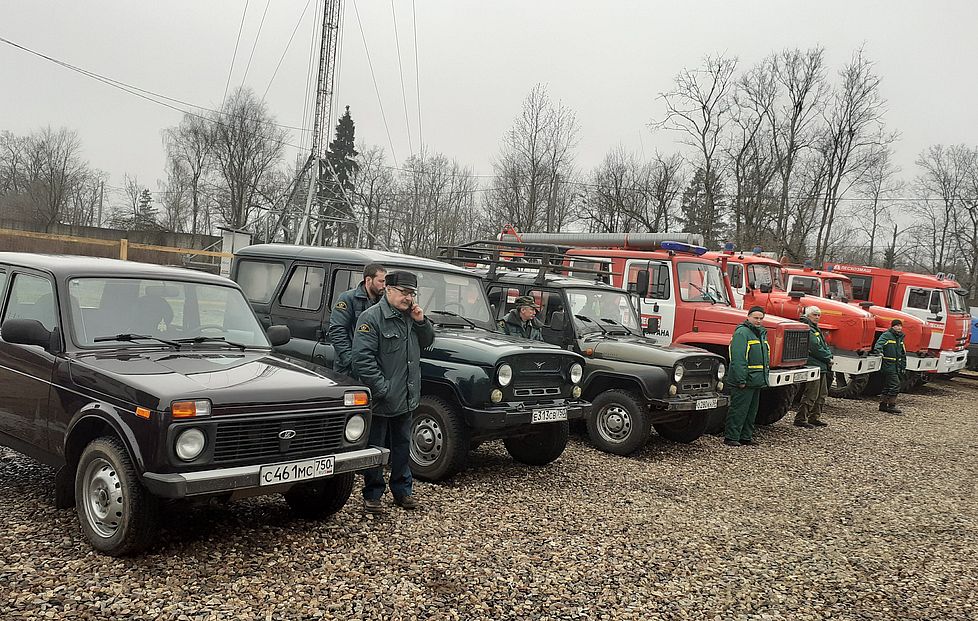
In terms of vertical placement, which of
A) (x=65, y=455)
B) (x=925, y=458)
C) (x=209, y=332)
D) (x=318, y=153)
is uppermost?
(x=318, y=153)

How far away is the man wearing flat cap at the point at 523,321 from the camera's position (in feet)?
27.8

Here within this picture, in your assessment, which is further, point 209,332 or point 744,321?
point 744,321

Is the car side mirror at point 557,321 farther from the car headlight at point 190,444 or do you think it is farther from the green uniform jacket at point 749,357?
the car headlight at point 190,444

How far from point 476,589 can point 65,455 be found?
8.92ft

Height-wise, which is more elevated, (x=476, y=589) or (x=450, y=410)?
(x=450, y=410)

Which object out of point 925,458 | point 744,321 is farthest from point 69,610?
point 925,458

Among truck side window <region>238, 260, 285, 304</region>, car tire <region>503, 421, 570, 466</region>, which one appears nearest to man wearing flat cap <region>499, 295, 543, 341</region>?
car tire <region>503, 421, 570, 466</region>

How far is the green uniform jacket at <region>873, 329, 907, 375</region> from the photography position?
1454cm

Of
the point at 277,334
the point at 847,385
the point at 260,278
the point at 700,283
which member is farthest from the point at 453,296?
the point at 847,385

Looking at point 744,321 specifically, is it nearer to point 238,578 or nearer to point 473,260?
point 473,260

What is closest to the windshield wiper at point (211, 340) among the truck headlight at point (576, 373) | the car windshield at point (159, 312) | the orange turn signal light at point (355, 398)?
the car windshield at point (159, 312)

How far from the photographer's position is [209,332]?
5.38 m

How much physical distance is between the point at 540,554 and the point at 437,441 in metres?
1.77

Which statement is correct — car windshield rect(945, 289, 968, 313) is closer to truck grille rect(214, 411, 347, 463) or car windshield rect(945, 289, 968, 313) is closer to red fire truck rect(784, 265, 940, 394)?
red fire truck rect(784, 265, 940, 394)
